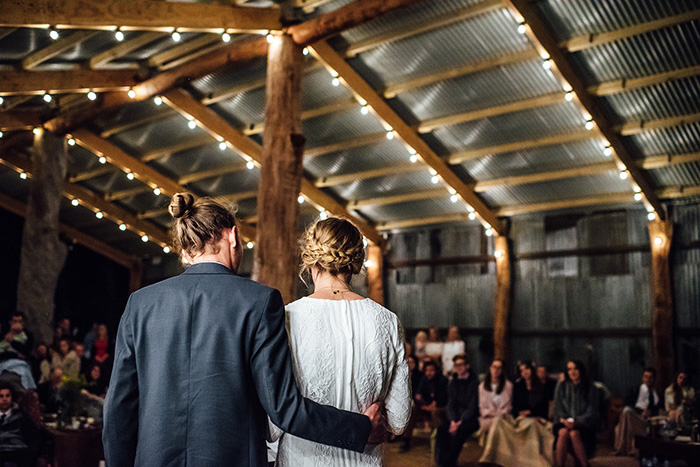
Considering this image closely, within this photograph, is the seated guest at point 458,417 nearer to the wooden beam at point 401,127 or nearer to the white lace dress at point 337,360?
the wooden beam at point 401,127

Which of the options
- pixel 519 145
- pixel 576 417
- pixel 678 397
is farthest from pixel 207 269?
pixel 519 145

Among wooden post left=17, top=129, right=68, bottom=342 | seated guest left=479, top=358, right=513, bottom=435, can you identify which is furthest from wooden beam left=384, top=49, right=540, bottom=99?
wooden post left=17, top=129, right=68, bottom=342

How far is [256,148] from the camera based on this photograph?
1143 cm

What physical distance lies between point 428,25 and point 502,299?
18.8 feet

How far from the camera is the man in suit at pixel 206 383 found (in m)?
1.62

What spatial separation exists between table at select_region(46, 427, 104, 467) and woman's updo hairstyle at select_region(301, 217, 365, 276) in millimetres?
4813

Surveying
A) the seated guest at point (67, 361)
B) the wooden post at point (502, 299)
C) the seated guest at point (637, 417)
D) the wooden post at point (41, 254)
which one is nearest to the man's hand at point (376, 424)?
the seated guest at point (637, 417)

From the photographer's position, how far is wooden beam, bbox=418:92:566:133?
9008 mm

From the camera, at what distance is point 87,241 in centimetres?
1673

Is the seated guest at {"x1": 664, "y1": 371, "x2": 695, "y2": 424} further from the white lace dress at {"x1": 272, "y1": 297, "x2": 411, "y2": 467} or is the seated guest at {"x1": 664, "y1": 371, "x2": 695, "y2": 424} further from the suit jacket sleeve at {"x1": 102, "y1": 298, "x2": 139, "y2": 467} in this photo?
the suit jacket sleeve at {"x1": 102, "y1": 298, "x2": 139, "y2": 467}

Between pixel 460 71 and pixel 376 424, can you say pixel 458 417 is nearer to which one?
pixel 460 71

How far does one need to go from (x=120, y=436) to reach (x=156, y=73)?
29.1 ft

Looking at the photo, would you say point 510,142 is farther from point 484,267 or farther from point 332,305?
point 332,305

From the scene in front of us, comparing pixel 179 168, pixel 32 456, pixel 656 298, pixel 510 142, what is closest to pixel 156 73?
pixel 179 168
